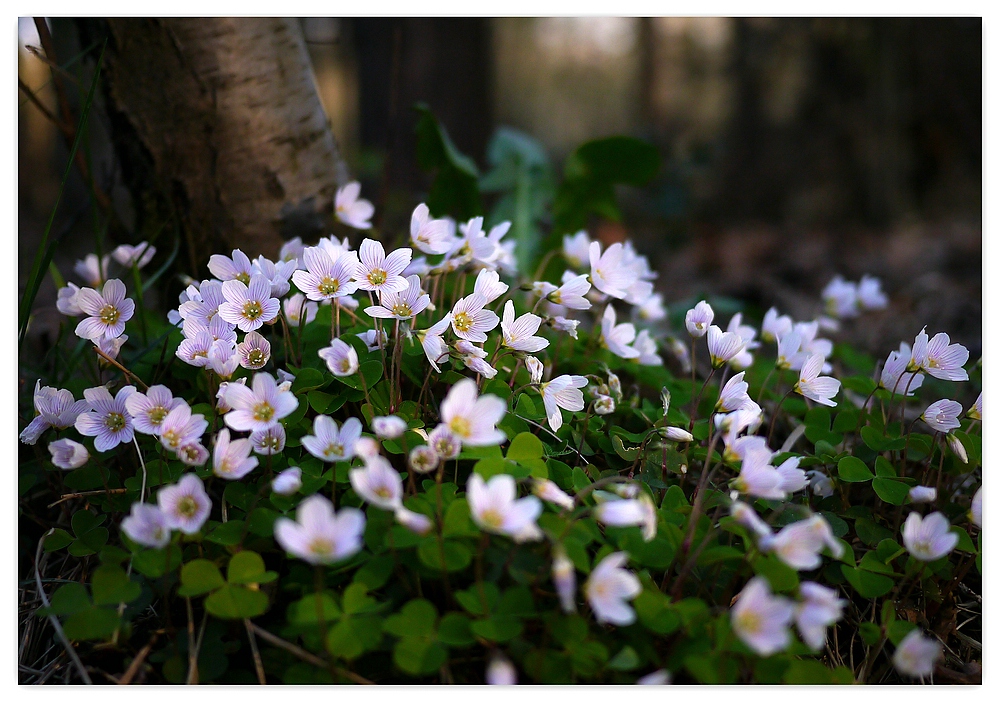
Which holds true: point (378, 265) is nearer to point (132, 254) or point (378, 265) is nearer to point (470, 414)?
point (470, 414)

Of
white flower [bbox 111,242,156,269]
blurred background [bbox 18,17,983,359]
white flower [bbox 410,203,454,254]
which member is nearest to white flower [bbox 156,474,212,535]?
white flower [bbox 410,203,454,254]

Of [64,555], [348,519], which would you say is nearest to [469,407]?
[348,519]

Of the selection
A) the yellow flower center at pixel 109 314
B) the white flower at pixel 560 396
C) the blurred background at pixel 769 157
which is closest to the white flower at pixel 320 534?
the white flower at pixel 560 396

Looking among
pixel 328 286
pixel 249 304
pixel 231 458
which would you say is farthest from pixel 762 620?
pixel 249 304

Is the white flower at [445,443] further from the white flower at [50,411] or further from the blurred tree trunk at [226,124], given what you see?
the blurred tree trunk at [226,124]

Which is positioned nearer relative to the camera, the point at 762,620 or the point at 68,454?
the point at 762,620

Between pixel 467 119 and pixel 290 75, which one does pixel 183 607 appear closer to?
pixel 290 75

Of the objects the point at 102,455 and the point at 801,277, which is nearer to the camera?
the point at 102,455
